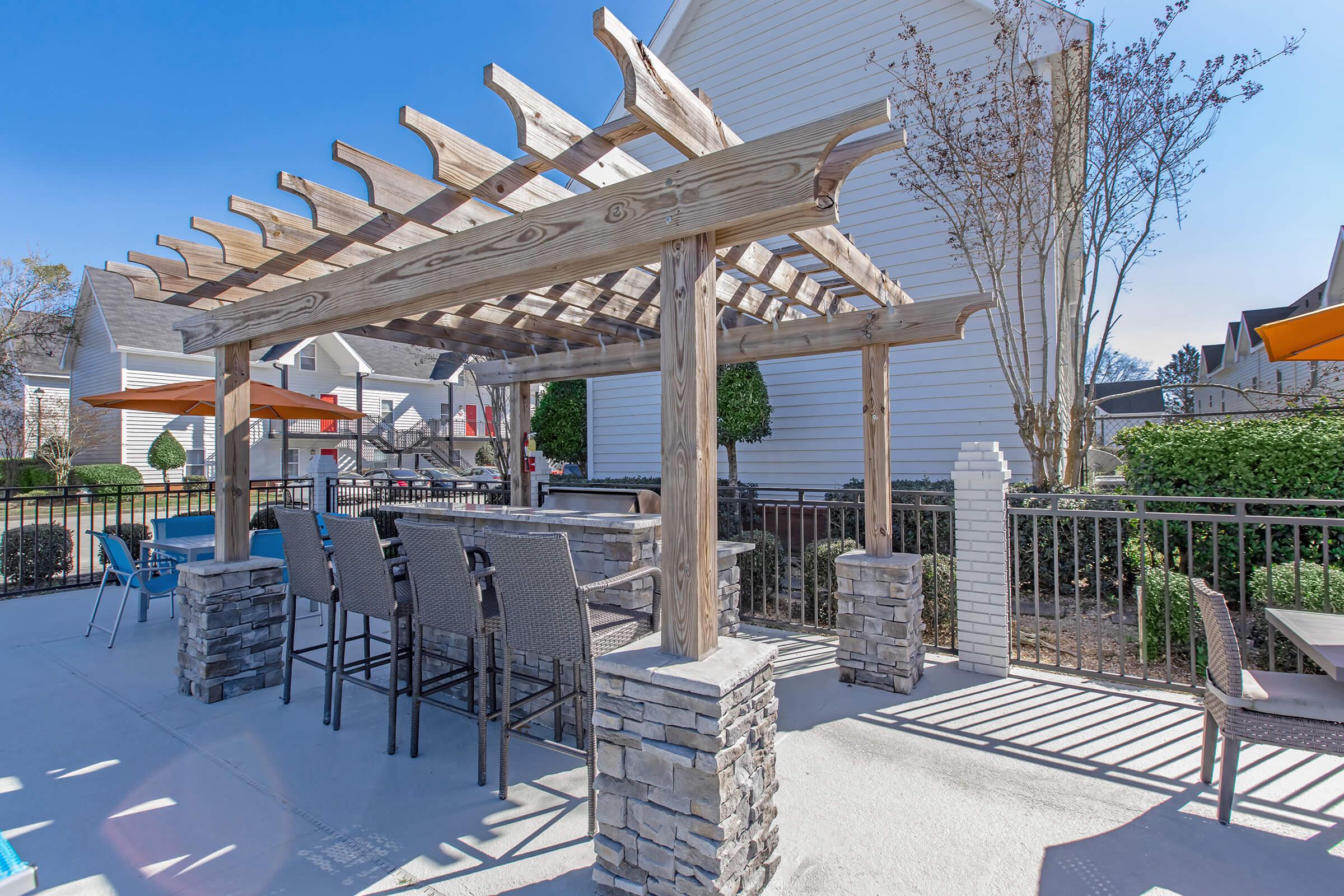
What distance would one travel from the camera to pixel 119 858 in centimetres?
238

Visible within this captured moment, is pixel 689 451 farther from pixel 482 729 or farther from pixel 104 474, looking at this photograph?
pixel 104 474

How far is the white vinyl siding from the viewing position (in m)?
17.4

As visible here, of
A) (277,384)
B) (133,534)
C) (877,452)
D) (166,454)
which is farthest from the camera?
(277,384)

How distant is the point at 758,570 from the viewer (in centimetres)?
638

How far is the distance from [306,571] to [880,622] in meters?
3.53

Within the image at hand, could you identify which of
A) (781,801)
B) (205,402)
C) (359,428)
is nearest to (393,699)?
(781,801)

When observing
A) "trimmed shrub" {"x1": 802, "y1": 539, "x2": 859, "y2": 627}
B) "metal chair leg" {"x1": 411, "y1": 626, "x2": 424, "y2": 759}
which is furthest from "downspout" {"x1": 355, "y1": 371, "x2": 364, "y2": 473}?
"metal chair leg" {"x1": 411, "y1": 626, "x2": 424, "y2": 759}

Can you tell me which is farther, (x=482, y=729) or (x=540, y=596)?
(x=482, y=729)

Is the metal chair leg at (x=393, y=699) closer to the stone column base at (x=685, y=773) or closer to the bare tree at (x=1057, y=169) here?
the stone column base at (x=685, y=773)

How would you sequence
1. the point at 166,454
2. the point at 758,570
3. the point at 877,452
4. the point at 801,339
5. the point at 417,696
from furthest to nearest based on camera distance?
the point at 166,454
the point at 758,570
the point at 801,339
the point at 877,452
the point at 417,696

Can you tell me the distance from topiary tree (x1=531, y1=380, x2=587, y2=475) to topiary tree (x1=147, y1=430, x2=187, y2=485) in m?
11.9

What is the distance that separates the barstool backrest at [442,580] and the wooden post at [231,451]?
1.80 m

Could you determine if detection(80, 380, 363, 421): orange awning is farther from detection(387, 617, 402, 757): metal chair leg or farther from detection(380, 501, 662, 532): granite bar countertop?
detection(387, 617, 402, 757): metal chair leg

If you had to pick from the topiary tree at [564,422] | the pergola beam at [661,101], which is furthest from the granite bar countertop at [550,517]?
the topiary tree at [564,422]
